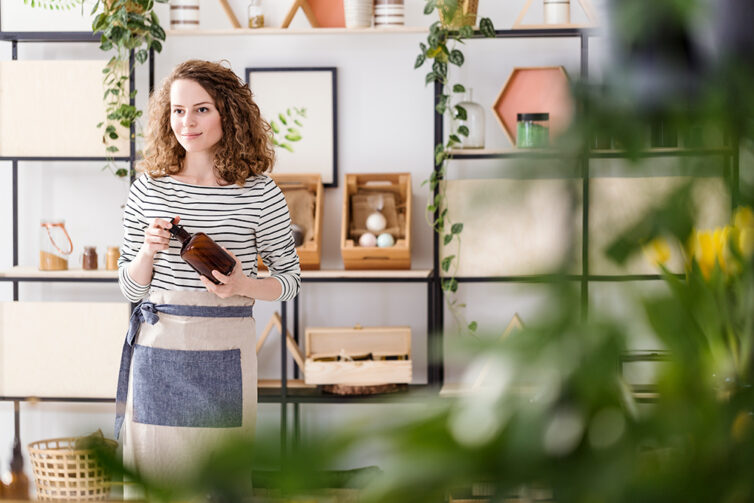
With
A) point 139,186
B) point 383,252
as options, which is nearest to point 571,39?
point 383,252

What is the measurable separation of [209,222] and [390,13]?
1.62 m

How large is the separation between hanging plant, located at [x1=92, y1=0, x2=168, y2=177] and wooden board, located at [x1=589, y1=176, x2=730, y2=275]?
323 centimetres

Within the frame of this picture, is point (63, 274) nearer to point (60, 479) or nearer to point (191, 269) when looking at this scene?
point (60, 479)

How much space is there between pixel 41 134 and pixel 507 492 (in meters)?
3.60

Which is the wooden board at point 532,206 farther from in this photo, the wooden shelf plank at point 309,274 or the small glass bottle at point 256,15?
the small glass bottle at point 256,15

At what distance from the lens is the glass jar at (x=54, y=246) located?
3428 mm

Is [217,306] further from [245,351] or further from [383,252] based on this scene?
[383,252]

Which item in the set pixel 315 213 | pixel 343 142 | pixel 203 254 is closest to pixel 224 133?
pixel 203 254

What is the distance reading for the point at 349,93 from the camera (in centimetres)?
370

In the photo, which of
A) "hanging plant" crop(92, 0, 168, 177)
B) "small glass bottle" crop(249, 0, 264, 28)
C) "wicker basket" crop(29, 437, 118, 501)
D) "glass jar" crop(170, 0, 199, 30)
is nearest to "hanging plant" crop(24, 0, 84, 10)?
"hanging plant" crop(92, 0, 168, 177)

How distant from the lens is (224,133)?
218 centimetres

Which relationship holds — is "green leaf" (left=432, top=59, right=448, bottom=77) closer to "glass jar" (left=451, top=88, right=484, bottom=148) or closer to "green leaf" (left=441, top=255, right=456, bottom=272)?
"glass jar" (left=451, top=88, right=484, bottom=148)

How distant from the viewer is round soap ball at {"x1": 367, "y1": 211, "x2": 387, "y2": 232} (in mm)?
3426

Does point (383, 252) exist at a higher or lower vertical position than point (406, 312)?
higher
